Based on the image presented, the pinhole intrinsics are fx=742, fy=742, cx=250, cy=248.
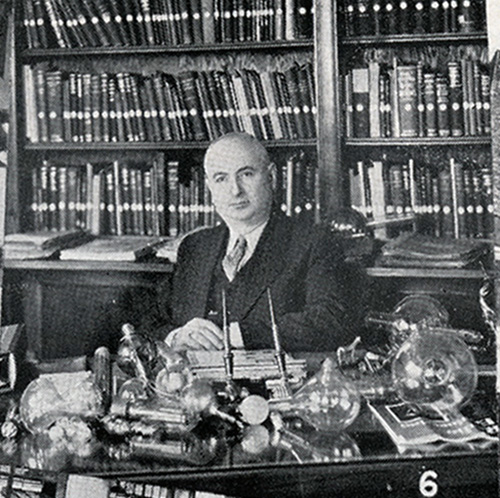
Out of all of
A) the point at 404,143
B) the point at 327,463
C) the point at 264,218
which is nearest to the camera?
the point at 327,463

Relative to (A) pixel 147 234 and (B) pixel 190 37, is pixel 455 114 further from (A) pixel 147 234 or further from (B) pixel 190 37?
(A) pixel 147 234

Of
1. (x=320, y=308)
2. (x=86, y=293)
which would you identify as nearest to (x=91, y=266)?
(x=86, y=293)

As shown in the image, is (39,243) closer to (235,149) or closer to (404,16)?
(235,149)

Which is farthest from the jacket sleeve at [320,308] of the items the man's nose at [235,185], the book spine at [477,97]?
the book spine at [477,97]

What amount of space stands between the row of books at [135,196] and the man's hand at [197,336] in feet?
0.84

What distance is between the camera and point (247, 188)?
5.61 ft

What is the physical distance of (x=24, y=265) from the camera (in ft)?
5.80

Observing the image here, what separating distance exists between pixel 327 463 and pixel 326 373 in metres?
0.15

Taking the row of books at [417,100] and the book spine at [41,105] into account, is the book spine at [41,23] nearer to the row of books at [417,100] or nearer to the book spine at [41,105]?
the book spine at [41,105]

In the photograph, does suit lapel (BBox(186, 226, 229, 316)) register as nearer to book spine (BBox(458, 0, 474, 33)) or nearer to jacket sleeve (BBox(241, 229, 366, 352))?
jacket sleeve (BBox(241, 229, 366, 352))

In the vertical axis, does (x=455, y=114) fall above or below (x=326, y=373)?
above

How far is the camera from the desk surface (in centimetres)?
119

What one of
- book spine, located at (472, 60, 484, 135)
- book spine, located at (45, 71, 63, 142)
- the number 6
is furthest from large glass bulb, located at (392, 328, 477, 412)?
book spine, located at (45, 71, 63, 142)

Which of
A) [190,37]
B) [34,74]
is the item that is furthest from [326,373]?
[34,74]
